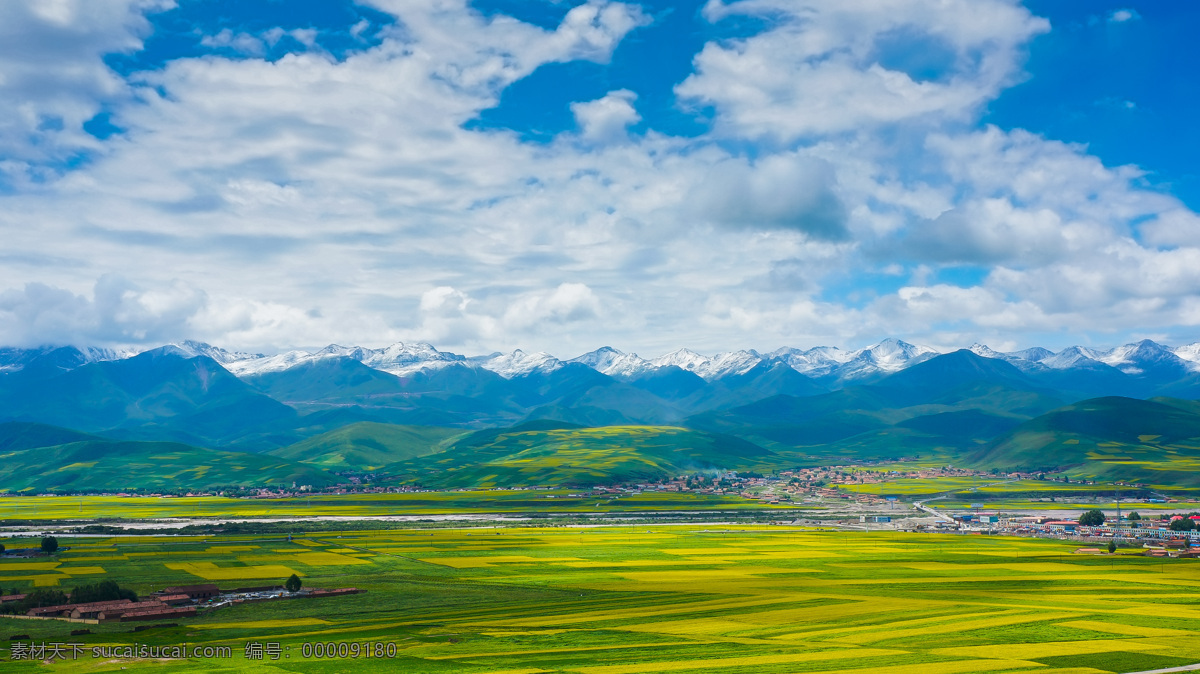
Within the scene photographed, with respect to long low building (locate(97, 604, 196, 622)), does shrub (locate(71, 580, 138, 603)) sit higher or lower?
higher

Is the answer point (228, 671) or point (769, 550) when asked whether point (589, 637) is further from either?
point (769, 550)

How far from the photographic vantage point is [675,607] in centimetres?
7206

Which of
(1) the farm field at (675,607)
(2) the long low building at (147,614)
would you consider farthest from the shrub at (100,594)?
(2) the long low building at (147,614)

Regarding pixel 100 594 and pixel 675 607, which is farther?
pixel 100 594

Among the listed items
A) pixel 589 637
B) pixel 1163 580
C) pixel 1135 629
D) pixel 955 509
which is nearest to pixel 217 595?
pixel 589 637

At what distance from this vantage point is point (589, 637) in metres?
59.2

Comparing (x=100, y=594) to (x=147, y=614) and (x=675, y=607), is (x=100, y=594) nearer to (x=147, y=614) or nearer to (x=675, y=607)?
(x=147, y=614)

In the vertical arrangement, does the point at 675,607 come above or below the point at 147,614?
below

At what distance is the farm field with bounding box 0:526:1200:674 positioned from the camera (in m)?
51.8

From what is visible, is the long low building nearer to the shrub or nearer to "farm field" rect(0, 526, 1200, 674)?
"farm field" rect(0, 526, 1200, 674)

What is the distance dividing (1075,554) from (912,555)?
2078 centimetres

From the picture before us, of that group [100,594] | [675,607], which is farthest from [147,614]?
[675,607]

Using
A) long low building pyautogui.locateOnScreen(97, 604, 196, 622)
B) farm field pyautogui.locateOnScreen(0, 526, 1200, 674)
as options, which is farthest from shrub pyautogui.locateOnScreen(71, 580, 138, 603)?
long low building pyautogui.locateOnScreen(97, 604, 196, 622)

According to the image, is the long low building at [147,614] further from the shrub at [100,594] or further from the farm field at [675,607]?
the shrub at [100,594]
